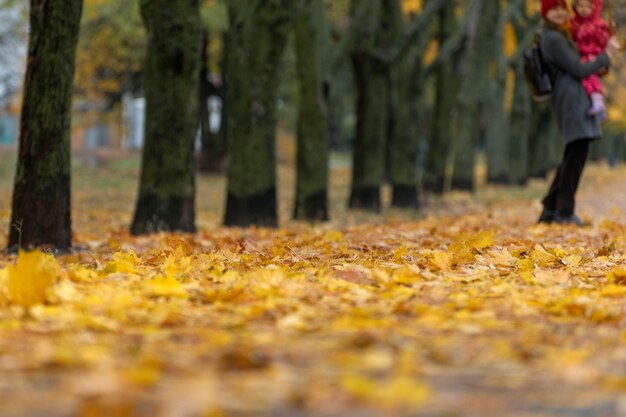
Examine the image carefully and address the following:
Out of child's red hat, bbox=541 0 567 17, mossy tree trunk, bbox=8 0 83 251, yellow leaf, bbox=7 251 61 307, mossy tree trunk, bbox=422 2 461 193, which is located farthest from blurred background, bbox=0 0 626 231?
yellow leaf, bbox=7 251 61 307

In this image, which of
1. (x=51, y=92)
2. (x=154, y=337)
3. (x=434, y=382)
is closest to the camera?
(x=434, y=382)


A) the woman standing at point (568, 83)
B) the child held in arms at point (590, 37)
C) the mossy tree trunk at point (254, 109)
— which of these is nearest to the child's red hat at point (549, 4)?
the woman standing at point (568, 83)

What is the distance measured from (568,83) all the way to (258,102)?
441 cm

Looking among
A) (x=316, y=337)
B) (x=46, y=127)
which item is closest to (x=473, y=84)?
(x=46, y=127)

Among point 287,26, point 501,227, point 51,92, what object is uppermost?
point 287,26

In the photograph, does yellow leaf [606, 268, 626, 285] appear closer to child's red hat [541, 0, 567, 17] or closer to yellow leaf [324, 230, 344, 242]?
yellow leaf [324, 230, 344, 242]

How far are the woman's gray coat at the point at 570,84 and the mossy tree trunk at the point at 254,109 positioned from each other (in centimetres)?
398

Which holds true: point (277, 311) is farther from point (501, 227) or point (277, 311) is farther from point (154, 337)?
point (501, 227)

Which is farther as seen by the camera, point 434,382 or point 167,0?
point 167,0

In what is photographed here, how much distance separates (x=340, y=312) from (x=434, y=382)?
1438 mm

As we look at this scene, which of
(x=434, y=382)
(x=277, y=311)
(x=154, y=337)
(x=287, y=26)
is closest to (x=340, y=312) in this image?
(x=277, y=311)

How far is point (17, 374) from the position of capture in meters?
3.71

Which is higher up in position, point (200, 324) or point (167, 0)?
point (167, 0)

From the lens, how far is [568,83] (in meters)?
11.5
